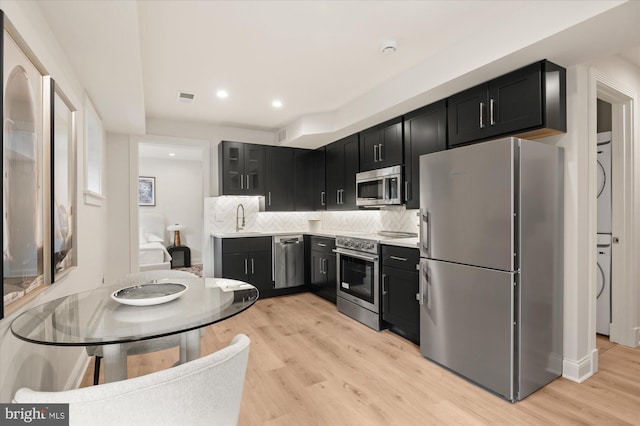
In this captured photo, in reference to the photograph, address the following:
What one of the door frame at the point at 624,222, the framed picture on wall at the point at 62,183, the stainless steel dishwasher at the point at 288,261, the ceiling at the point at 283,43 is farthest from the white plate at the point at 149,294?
the door frame at the point at 624,222

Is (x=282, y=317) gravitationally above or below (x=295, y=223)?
below

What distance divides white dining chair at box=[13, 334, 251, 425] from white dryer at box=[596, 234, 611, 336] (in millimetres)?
3782

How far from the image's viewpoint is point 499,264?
219cm

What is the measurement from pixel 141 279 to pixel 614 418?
3.14 meters

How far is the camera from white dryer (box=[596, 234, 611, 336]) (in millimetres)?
3195

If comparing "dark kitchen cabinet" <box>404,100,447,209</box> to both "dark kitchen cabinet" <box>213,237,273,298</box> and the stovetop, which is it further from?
"dark kitchen cabinet" <box>213,237,273,298</box>

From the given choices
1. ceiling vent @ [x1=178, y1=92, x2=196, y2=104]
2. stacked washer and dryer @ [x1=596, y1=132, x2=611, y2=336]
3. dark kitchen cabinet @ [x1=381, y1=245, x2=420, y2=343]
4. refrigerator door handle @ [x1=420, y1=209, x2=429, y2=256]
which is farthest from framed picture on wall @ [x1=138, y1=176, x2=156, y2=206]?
stacked washer and dryer @ [x1=596, y1=132, x2=611, y2=336]

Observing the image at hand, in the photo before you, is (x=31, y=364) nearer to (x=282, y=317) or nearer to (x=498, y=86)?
(x=282, y=317)

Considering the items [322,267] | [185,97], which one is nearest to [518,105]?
[322,267]

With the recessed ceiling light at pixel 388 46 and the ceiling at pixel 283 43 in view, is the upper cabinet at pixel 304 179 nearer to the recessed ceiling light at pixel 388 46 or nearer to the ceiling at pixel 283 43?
the ceiling at pixel 283 43

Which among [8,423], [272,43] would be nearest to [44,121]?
[8,423]

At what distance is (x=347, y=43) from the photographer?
104 inches

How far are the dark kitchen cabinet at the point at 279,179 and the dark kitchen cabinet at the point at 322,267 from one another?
0.75 metres

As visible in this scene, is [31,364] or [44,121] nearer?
[31,364]
